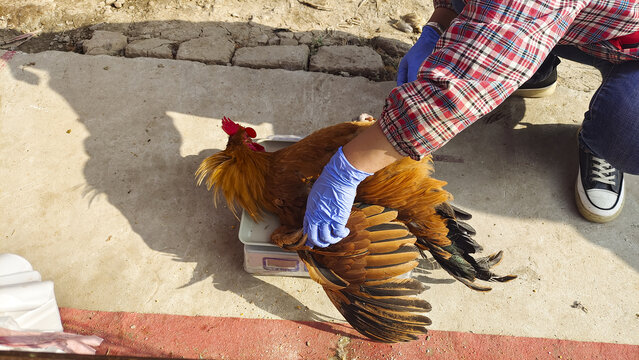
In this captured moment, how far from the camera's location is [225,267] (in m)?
2.41

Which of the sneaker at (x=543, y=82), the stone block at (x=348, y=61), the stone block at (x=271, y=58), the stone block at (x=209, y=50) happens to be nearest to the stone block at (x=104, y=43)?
the stone block at (x=209, y=50)

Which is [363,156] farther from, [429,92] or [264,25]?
[264,25]

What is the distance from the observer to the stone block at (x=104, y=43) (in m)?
3.35

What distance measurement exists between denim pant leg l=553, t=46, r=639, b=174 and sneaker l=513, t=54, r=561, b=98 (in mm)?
344

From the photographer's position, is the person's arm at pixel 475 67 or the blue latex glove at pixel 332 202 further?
the blue latex glove at pixel 332 202

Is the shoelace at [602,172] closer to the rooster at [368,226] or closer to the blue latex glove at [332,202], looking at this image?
the rooster at [368,226]

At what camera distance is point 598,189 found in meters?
2.66

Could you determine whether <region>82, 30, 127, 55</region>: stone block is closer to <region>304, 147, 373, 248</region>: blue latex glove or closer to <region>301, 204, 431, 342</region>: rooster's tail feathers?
<region>304, 147, 373, 248</region>: blue latex glove

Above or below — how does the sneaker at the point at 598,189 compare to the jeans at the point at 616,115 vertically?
below

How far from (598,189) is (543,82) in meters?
0.91

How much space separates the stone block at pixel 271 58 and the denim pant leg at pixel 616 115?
6.06ft

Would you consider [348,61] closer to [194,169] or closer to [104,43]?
[194,169]

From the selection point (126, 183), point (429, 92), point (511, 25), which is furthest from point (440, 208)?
point (126, 183)

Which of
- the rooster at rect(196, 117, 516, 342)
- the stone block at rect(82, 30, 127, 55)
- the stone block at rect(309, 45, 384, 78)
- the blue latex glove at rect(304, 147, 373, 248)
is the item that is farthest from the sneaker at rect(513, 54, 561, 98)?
the stone block at rect(82, 30, 127, 55)
